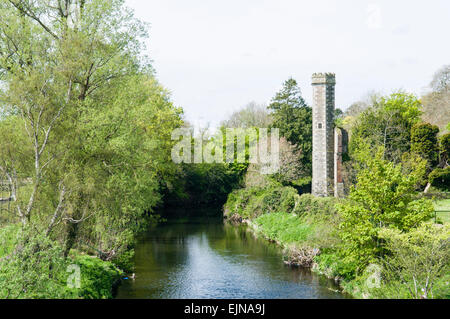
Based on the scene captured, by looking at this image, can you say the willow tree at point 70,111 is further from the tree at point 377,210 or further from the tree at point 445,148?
the tree at point 445,148

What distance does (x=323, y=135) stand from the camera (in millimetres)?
38562

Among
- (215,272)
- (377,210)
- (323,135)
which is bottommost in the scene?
(215,272)

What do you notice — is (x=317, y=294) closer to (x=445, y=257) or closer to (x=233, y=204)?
(x=445, y=257)

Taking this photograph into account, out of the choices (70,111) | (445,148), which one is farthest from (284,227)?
(70,111)

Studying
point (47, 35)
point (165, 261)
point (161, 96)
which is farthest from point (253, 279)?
point (161, 96)

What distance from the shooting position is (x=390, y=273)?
17.7m

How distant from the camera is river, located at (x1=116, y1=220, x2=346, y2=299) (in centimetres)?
1922

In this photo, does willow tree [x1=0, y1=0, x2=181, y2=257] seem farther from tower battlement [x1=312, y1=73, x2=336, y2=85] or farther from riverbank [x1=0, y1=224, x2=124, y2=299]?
tower battlement [x1=312, y1=73, x2=336, y2=85]

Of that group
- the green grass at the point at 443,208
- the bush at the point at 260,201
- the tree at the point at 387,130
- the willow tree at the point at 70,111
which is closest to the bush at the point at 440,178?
the green grass at the point at 443,208

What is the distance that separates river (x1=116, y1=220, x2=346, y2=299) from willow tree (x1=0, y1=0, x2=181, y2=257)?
294cm

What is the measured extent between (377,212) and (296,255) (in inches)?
257

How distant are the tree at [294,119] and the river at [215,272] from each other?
16.5 metres

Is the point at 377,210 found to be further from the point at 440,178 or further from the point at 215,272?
the point at 440,178

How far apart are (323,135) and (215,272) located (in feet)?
62.5
